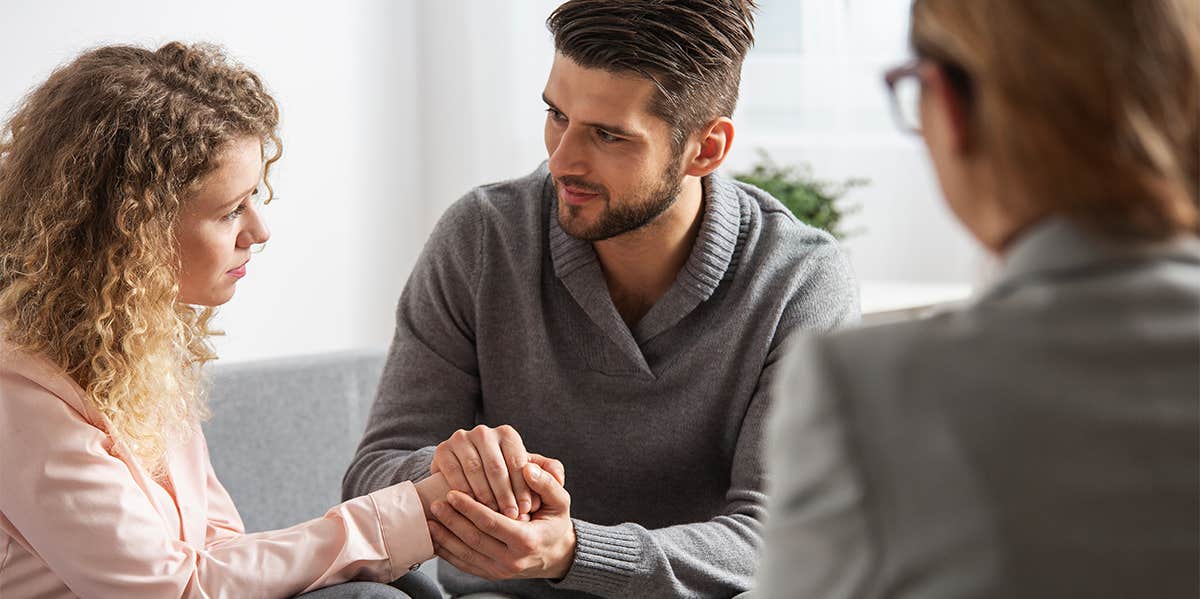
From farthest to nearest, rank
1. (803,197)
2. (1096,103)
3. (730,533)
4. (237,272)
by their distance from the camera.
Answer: (803,197)
(730,533)
(237,272)
(1096,103)

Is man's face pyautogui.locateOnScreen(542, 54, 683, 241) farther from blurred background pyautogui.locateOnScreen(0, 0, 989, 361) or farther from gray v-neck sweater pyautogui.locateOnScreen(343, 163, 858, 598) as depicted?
blurred background pyautogui.locateOnScreen(0, 0, 989, 361)

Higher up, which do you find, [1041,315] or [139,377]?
[1041,315]

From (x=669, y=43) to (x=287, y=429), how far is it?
922 millimetres

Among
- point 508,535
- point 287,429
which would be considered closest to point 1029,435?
→ point 508,535

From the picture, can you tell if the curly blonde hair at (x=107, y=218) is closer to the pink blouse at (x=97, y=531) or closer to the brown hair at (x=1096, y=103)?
the pink blouse at (x=97, y=531)

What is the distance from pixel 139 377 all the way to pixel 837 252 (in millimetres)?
962

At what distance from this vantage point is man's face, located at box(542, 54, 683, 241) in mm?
1757

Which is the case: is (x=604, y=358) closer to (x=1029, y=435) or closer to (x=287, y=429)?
(x=287, y=429)

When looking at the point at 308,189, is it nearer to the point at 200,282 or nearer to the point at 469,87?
the point at 469,87

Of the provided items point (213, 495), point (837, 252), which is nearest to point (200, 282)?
point (213, 495)

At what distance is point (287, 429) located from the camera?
2154 millimetres

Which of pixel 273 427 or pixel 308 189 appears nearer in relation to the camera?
pixel 273 427

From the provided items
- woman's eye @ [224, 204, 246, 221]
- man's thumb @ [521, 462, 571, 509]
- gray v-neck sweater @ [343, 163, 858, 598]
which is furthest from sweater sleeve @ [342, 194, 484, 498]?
woman's eye @ [224, 204, 246, 221]

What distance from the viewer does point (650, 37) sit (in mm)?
1776
